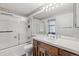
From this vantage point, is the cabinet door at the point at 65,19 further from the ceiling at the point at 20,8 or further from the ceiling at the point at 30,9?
the ceiling at the point at 20,8

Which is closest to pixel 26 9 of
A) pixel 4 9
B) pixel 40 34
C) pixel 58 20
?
pixel 4 9

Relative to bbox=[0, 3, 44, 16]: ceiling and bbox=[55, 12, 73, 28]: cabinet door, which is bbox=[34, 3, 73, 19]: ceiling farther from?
bbox=[0, 3, 44, 16]: ceiling

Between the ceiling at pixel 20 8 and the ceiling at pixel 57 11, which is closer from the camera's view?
the ceiling at pixel 57 11

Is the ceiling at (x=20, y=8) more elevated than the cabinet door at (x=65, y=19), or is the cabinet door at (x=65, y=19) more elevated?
the ceiling at (x=20, y=8)

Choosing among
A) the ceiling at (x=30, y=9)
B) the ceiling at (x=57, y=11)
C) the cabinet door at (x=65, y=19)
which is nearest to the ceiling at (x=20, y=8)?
the ceiling at (x=30, y=9)

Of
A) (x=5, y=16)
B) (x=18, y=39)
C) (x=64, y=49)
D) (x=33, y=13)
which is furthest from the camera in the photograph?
(x=18, y=39)

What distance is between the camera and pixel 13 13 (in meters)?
1.52

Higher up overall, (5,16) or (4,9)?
(4,9)

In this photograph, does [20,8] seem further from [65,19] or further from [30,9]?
[65,19]

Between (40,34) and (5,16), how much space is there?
84 cm

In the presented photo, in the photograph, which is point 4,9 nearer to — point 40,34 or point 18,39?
point 18,39

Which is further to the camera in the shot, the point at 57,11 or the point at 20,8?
the point at 20,8

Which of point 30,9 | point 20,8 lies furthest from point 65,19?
point 20,8

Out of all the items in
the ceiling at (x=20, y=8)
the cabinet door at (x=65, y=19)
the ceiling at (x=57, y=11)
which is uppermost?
the ceiling at (x=20, y=8)
